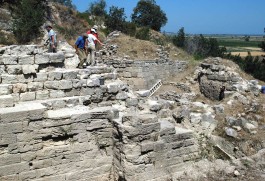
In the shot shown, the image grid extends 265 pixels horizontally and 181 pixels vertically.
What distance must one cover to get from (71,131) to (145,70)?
1638cm

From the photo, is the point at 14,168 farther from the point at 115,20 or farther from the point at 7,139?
the point at 115,20

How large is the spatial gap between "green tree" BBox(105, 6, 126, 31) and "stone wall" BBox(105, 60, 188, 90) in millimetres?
12270

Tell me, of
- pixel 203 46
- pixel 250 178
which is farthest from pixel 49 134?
pixel 203 46

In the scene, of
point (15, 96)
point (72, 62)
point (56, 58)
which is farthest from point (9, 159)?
point (72, 62)

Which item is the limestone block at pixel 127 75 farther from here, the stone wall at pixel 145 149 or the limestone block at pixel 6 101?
the limestone block at pixel 6 101

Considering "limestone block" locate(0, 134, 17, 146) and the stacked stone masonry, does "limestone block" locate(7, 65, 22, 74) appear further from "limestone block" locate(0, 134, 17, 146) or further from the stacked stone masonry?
"limestone block" locate(0, 134, 17, 146)

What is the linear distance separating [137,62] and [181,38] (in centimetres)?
1805

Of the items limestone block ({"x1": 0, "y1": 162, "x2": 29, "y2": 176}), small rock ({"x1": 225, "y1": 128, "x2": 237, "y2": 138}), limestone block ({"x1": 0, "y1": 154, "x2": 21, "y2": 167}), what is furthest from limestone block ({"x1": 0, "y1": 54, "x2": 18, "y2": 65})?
small rock ({"x1": 225, "y1": 128, "x2": 237, "y2": 138})

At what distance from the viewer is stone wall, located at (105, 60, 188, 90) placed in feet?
68.6

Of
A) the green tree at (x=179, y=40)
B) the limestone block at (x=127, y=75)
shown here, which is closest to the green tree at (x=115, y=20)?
the green tree at (x=179, y=40)

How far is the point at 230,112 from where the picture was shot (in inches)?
482

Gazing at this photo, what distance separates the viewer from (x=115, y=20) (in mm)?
34938

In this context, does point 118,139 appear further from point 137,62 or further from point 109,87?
point 137,62

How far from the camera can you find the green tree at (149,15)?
45.0 metres
